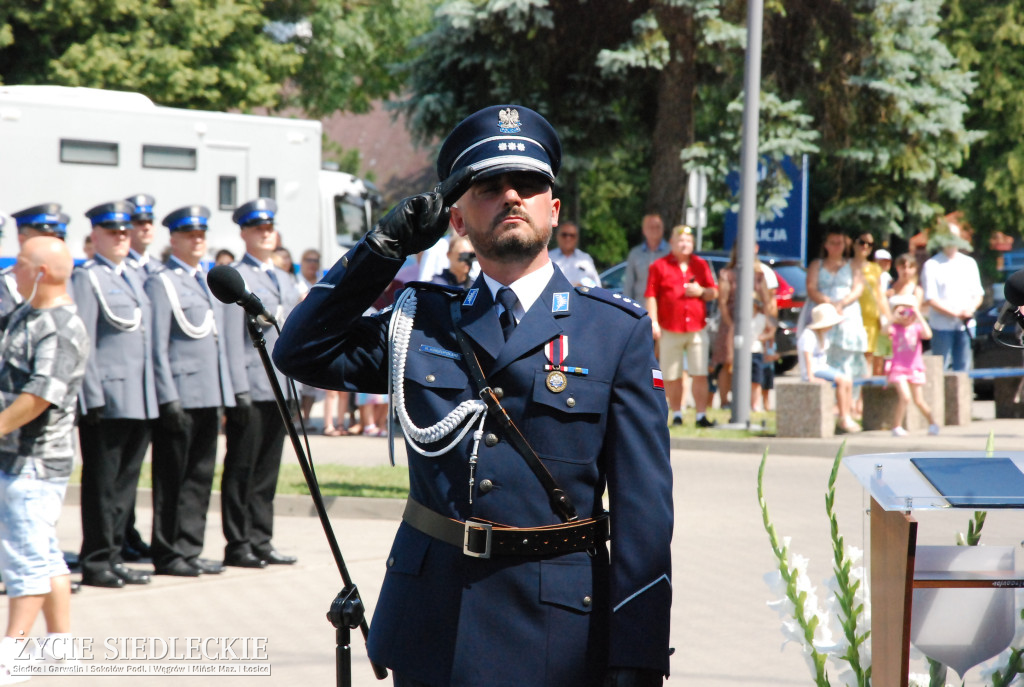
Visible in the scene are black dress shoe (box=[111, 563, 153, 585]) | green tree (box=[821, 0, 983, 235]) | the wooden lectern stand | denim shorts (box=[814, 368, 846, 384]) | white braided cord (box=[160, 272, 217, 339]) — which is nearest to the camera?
the wooden lectern stand

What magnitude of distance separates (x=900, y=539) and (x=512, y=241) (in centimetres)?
100

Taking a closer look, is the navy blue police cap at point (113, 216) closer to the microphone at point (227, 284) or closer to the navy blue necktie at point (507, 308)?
the microphone at point (227, 284)

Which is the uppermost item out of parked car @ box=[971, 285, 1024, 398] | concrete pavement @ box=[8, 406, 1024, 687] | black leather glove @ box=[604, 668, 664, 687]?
parked car @ box=[971, 285, 1024, 398]

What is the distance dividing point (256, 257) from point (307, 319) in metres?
5.56

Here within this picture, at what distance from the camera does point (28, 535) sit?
580 centimetres

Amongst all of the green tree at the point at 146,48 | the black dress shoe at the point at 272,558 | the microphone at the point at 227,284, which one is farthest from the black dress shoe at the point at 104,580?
the green tree at the point at 146,48

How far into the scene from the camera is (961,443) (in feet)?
42.7

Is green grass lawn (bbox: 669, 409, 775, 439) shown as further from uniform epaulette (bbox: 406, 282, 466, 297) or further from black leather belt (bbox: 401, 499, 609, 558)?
black leather belt (bbox: 401, 499, 609, 558)

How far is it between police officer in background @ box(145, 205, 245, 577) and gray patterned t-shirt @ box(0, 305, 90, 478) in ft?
5.80

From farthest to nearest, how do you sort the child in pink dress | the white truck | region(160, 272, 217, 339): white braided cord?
the white truck
the child in pink dress
region(160, 272, 217, 339): white braided cord

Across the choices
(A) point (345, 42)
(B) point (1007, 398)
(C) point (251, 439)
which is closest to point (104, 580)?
(C) point (251, 439)

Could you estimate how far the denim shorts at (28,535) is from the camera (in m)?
5.77

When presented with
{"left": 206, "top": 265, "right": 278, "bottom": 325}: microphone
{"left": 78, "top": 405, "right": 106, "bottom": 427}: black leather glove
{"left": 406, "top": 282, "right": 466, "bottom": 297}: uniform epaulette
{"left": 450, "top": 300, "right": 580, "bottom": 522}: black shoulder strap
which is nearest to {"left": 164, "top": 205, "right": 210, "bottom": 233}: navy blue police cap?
{"left": 78, "top": 405, "right": 106, "bottom": 427}: black leather glove

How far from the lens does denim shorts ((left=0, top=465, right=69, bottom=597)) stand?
18.9ft
